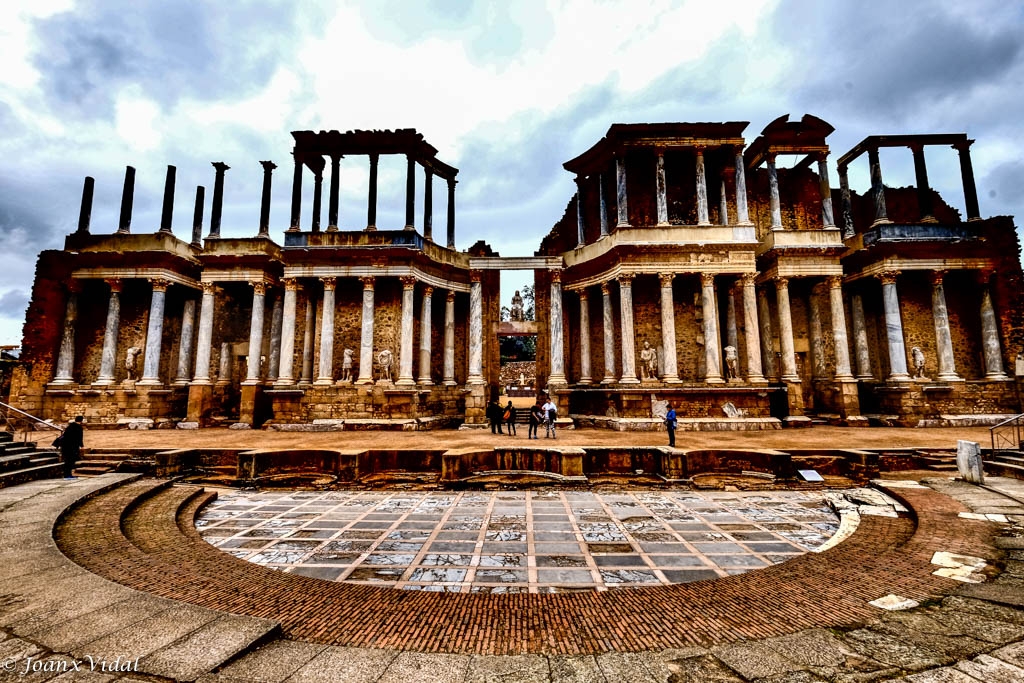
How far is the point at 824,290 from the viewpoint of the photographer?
2069 cm

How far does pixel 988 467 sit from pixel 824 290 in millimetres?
13846

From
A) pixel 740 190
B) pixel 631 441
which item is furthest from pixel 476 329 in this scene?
pixel 740 190

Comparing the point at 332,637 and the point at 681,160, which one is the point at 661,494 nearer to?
the point at 332,637

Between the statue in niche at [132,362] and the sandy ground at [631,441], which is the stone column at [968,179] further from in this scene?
the statue in niche at [132,362]

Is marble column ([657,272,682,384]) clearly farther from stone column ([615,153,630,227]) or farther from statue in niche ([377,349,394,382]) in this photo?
statue in niche ([377,349,394,382])

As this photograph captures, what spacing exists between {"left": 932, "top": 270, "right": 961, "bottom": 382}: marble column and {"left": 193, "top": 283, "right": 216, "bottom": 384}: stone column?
3235 centimetres

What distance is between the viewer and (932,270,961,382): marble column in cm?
1859

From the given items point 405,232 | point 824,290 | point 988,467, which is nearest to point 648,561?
point 988,467

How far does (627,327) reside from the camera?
18656 millimetres

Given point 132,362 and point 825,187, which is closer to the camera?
point 132,362

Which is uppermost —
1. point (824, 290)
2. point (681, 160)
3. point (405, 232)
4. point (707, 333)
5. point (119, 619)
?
point (681, 160)

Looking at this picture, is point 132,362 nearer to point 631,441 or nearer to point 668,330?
point 631,441

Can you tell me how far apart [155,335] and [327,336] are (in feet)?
26.0

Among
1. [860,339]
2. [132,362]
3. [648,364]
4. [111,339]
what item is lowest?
[648,364]
